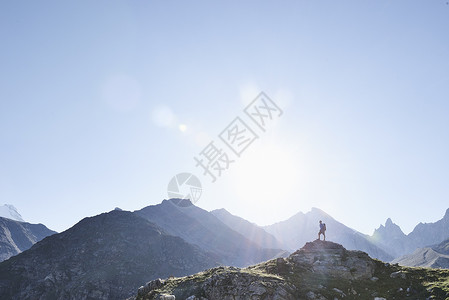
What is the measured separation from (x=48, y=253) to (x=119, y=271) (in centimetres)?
5140

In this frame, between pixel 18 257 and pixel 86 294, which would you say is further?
pixel 18 257

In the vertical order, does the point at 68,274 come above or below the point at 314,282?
below

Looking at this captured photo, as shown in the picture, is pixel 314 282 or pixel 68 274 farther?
pixel 68 274

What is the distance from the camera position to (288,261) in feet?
128

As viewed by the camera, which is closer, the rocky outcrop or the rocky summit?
the rocky summit

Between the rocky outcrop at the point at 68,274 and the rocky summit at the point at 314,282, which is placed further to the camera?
the rocky outcrop at the point at 68,274

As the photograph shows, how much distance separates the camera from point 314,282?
33750 mm

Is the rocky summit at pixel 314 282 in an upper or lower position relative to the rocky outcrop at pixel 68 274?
upper

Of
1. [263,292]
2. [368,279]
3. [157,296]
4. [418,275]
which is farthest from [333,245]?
[157,296]

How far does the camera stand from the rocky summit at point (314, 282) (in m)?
30.2

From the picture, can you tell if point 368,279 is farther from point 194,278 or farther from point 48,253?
point 48,253

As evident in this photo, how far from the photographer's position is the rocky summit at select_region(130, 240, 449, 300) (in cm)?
3023

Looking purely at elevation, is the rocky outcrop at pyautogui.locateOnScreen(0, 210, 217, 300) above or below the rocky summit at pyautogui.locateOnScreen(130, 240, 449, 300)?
below

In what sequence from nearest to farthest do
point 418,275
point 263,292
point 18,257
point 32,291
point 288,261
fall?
point 263,292 → point 418,275 → point 288,261 → point 32,291 → point 18,257
